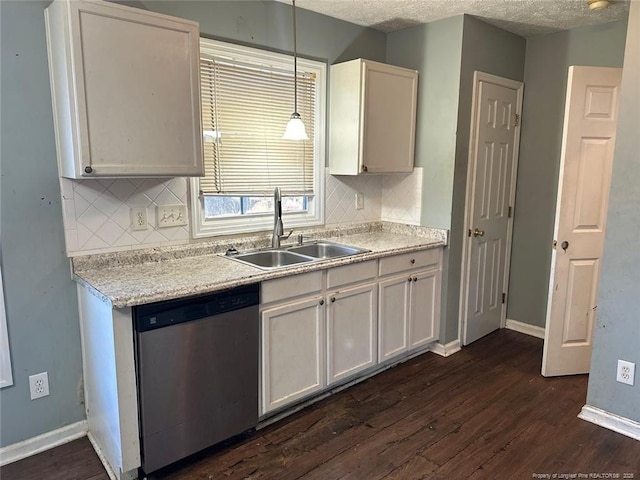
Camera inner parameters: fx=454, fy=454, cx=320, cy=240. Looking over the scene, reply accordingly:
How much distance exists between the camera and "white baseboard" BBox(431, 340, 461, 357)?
3.44 m

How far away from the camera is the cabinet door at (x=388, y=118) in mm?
3084

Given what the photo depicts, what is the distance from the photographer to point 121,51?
1960mm

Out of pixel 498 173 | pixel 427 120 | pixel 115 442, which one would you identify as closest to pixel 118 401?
pixel 115 442

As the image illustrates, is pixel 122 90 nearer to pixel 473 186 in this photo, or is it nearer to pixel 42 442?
pixel 42 442

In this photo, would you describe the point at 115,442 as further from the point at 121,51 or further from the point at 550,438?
the point at 550,438

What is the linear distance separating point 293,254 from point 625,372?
197cm

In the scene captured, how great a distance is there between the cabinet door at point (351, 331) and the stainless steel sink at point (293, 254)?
0.26 meters

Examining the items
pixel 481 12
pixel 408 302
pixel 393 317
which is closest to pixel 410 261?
pixel 408 302

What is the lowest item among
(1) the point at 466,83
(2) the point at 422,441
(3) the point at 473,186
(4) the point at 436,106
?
(2) the point at 422,441

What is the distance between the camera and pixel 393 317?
3.07 metres

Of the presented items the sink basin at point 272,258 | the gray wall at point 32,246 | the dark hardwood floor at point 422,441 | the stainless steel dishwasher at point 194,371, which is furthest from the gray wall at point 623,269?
the gray wall at point 32,246

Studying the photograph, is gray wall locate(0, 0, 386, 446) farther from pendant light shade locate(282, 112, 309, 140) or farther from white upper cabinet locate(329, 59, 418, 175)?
white upper cabinet locate(329, 59, 418, 175)

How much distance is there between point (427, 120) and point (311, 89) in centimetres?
89

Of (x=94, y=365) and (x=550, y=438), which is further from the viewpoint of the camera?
(x=550, y=438)
